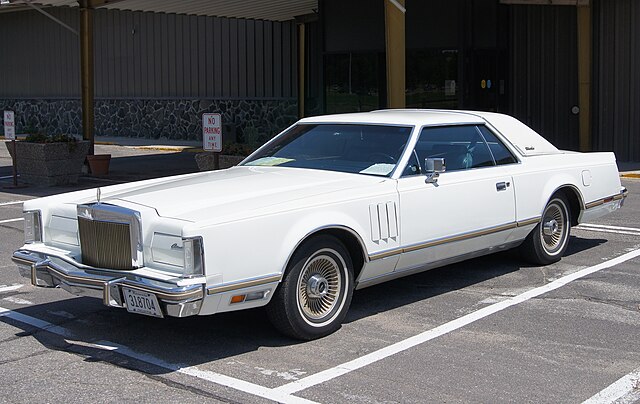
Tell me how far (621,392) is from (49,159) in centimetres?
1357

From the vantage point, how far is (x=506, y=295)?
757cm

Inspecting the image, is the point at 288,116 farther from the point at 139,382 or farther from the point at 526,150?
the point at 139,382

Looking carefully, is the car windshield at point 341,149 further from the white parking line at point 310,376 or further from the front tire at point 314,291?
the white parking line at point 310,376

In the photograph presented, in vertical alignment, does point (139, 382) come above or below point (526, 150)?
below

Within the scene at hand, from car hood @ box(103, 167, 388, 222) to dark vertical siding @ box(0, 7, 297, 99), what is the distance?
18.2m

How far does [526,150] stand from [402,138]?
1638mm

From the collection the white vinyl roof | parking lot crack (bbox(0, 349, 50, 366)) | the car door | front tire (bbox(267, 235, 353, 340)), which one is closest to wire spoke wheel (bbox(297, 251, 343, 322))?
front tire (bbox(267, 235, 353, 340))

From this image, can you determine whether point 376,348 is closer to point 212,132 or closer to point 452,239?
point 452,239

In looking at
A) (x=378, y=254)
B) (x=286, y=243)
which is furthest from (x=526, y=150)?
(x=286, y=243)

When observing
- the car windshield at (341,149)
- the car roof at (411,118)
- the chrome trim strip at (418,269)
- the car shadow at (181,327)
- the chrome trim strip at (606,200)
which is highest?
the car roof at (411,118)

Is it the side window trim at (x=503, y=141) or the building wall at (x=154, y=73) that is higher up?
the building wall at (x=154, y=73)

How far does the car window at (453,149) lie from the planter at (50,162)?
10881 mm

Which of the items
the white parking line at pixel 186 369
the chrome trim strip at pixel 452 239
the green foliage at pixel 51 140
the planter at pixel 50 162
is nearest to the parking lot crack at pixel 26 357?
the white parking line at pixel 186 369

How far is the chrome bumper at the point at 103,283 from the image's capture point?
5555 millimetres
